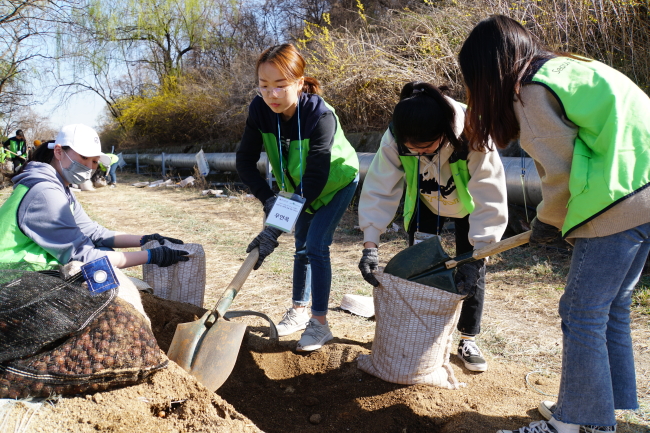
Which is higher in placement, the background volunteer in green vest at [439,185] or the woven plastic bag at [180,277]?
the background volunteer in green vest at [439,185]

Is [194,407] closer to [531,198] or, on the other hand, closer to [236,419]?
[236,419]

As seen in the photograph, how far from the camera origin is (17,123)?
25.8 m

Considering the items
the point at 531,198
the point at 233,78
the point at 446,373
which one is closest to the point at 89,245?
the point at 446,373

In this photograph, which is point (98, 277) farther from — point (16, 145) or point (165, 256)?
point (16, 145)

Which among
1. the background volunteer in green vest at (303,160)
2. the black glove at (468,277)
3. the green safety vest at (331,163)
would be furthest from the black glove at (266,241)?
the black glove at (468,277)

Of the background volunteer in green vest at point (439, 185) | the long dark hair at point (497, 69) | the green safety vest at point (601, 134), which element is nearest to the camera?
the green safety vest at point (601, 134)

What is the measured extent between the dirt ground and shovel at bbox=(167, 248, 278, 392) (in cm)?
18

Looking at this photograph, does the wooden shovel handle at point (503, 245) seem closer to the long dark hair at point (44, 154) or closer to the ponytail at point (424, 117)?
the ponytail at point (424, 117)

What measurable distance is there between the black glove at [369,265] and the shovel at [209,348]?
0.62m

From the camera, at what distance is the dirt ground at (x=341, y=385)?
5.94 ft

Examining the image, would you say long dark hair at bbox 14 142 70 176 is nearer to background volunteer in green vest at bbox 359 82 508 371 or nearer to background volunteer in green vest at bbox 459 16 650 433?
background volunteer in green vest at bbox 359 82 508 371

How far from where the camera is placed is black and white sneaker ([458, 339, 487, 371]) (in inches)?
98.7

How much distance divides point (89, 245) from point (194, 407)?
3.54ft

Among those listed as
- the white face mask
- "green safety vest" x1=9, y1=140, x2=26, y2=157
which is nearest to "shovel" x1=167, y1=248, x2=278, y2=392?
the white face mask
